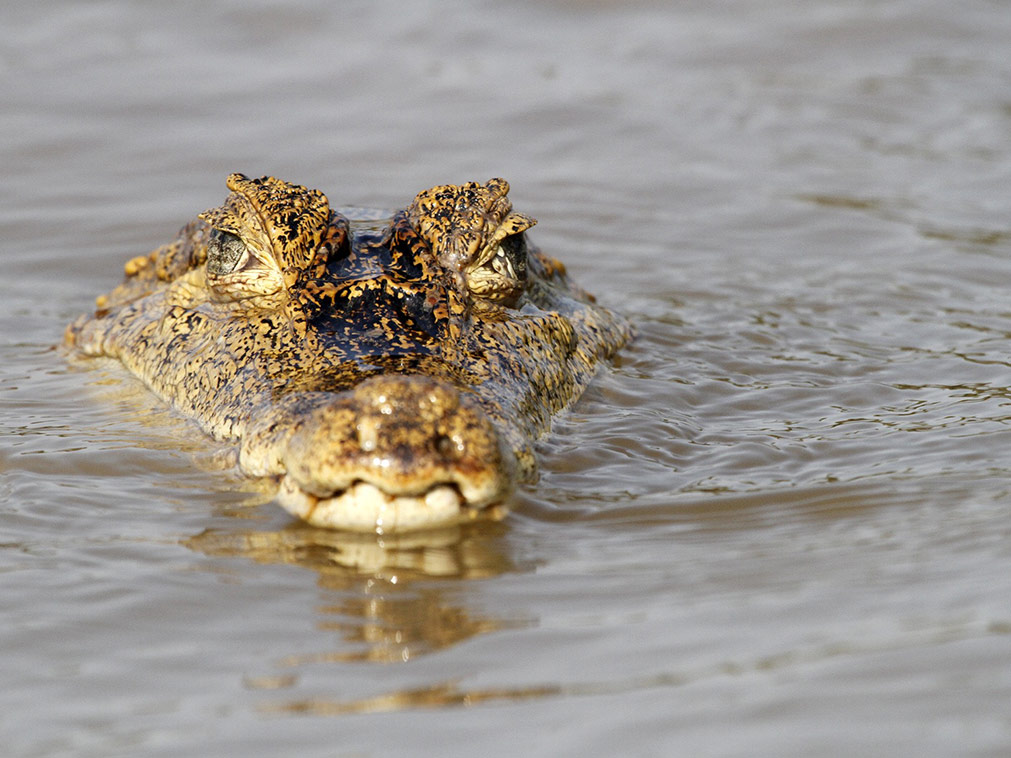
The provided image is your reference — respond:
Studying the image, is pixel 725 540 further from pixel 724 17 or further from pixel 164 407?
pixel 724 17

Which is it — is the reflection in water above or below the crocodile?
below

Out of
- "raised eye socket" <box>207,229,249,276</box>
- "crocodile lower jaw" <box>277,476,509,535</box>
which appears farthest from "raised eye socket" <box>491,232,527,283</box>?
"crocodile lower jaw" <box>277,476,509,535</box>

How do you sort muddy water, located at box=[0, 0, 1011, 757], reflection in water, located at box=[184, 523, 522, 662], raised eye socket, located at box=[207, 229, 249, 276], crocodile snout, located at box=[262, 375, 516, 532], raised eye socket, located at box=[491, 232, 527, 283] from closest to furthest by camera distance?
muddy water, located at box=[0, 0, 1011, 757] → reflection in water, located at box=[184, 523, 522, 662] → crocodile snout, located at box=[262, 375, 516, 532] → raised eye socket, located at box=[207, 229, 249, 276] → raised eye socket, located at box=[491, 232, 527, 283]

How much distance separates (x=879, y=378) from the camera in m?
6.05

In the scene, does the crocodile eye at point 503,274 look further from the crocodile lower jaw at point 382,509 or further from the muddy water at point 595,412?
the crocodile lower jaw at point 382,509

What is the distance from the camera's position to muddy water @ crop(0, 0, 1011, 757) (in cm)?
324

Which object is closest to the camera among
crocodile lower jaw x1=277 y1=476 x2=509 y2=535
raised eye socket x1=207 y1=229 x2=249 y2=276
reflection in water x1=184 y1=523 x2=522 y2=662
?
reflection in water x1=184 y1=523 x2=522 y2=662

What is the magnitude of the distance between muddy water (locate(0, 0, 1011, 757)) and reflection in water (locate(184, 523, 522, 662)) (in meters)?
0.01

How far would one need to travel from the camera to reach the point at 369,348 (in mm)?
4633

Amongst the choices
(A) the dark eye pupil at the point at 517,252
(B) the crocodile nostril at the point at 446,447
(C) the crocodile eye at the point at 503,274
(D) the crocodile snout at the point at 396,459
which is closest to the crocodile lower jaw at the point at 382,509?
(D) the crocodile snout at the point at 396,459

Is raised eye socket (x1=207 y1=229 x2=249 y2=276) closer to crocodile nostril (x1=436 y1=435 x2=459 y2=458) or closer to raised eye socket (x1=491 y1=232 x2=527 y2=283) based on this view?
raised eye socket (x1=491 y1=232 x2=527 y2=283)

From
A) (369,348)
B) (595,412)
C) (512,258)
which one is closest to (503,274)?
(512,258)

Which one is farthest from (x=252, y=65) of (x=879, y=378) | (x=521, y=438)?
(x=521, y=438)

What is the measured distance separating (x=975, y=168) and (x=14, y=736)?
7.80m
